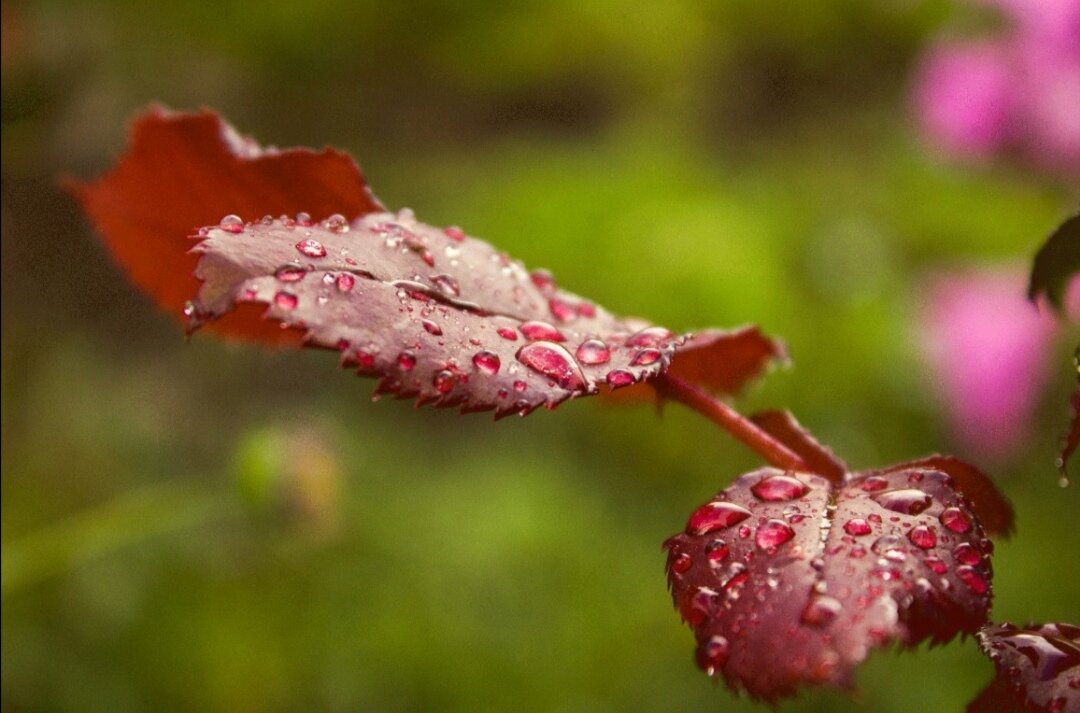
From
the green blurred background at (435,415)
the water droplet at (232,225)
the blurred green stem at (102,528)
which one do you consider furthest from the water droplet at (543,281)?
the blurred green stem at (102,528)

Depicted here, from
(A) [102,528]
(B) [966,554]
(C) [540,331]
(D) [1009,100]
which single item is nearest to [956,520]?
(B) [966,554]

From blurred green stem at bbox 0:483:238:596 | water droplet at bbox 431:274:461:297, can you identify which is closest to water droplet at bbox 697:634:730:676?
water droplet at bbox 431:274:461:297

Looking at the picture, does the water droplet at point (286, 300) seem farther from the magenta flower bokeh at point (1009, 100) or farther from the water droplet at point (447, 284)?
the magenta flower bokeh at point (1009, 100)

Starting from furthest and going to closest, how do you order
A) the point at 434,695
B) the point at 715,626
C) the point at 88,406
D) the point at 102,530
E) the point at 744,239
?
the point at 744,239 → the point at 88,406 → the point at 434,695 → the point at 102,530 → the point at 715,626

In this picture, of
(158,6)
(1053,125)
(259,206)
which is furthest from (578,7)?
(259,206)

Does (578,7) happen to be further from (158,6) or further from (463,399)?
(463,399)

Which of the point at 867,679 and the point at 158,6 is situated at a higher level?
the point at 158,6

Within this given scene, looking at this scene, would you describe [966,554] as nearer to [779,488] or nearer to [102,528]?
[779,488]
